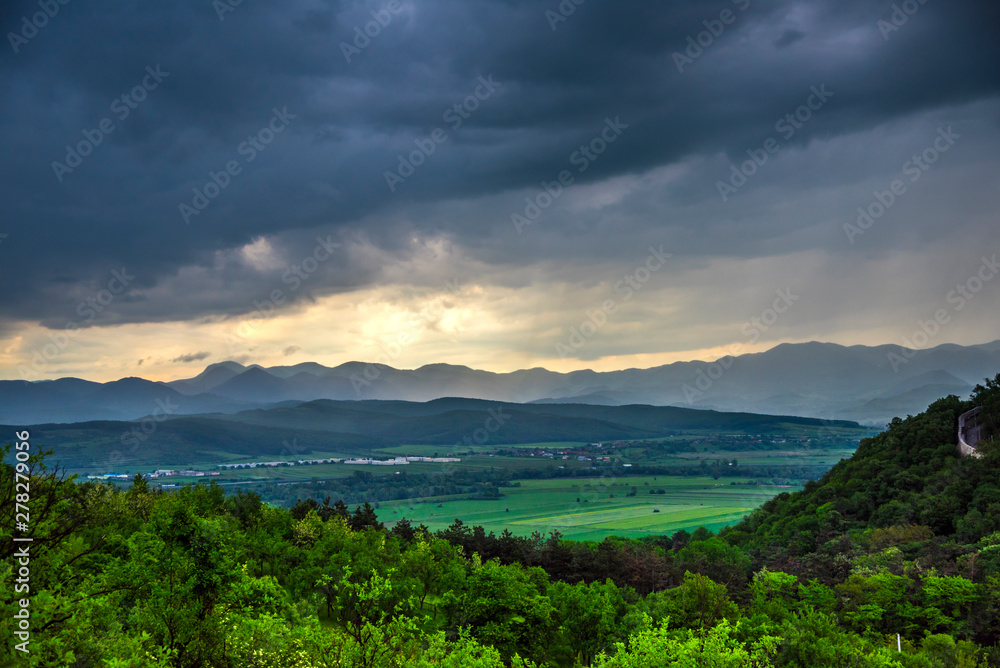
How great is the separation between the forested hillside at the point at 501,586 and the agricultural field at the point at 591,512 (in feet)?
175

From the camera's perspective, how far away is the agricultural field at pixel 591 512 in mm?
141625

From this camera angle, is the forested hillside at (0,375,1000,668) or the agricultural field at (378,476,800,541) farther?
the agricultural field at (378,476,800,541)

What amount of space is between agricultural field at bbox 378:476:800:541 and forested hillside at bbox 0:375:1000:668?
53312 mm

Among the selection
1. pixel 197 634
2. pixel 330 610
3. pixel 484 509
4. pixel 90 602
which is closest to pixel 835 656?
pixel 197 634

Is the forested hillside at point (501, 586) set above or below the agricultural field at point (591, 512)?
above

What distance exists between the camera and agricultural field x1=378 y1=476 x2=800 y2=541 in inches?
5576

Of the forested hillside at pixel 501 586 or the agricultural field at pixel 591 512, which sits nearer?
the forested hillside at pixel 501 586

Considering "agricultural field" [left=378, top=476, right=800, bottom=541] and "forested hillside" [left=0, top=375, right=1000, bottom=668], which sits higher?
"forested hillside" [left=0, top=375, right=1000, bottom=668]

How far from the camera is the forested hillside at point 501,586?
20031 mm

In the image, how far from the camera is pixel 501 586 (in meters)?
40.2

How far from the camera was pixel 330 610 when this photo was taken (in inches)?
1768

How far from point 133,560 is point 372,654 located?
11095 millimetres

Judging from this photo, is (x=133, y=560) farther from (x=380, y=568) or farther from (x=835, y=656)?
(x=835, y=656)

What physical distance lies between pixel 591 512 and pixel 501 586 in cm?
13358
